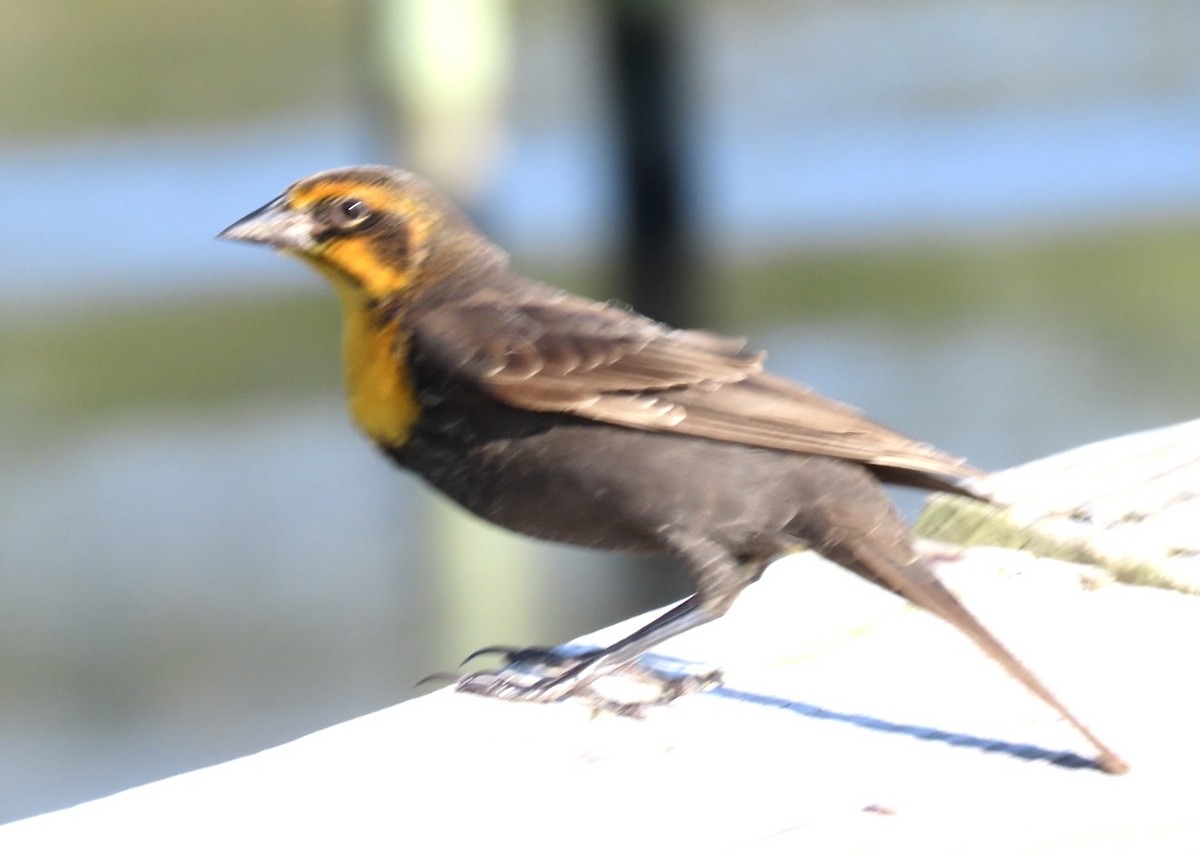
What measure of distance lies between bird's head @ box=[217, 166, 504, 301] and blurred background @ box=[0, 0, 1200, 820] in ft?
7.60

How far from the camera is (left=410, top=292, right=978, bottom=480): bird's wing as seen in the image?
321 cm

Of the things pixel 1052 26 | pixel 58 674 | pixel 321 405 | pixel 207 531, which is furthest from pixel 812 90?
pixel 58 674

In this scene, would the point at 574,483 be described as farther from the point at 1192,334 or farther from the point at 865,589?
the point at 1192,334

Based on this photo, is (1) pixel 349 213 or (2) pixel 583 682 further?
(1) pixel 349 213

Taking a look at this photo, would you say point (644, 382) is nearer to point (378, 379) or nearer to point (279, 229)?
point (378, 379)

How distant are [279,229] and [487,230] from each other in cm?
267

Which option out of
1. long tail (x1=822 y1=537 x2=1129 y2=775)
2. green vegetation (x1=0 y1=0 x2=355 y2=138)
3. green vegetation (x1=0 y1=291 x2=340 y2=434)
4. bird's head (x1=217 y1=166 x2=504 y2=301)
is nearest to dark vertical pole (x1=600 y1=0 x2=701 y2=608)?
bird's head (x1=217 y1=166 x2=504 y2=301)

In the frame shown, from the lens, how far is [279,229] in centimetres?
349

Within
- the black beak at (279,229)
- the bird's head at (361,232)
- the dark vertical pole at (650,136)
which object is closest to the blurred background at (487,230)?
the dark vertical pole at (650,136)

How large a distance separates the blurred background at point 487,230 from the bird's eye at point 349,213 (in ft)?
7.87

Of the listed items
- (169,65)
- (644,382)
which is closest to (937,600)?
(644,382)

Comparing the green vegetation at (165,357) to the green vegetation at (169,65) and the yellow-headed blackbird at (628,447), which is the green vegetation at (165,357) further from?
the yellow-headed blackbird at (628,447)

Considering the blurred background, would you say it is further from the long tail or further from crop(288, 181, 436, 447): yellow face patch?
the long tail

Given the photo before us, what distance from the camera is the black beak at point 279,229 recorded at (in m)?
3.48
